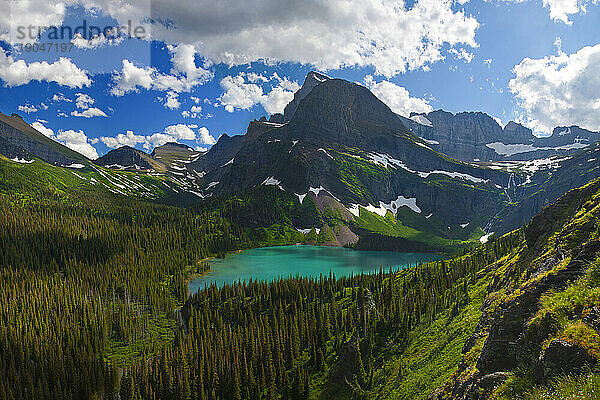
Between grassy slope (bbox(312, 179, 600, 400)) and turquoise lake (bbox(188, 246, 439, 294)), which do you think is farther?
turquoise lake (bbox(188, 246, 439, 294))

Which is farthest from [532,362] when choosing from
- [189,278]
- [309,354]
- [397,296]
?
[189,278]

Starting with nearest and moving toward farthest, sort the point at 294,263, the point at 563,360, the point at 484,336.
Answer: the point at 563,360, the point at 484,336, the point at 294,263

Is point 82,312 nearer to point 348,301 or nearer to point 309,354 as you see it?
point 309,354

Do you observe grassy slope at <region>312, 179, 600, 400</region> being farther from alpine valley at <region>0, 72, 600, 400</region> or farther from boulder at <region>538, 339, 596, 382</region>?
boulder at <region>538, 339, 596, 382</region>

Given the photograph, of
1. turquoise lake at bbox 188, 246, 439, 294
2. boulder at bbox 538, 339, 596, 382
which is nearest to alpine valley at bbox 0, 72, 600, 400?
boulder at bbox 538, 339, 596, 382

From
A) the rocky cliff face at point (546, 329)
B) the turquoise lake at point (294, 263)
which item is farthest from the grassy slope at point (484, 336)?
the turquoise lake at point (294, 263)

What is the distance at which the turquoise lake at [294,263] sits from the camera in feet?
417

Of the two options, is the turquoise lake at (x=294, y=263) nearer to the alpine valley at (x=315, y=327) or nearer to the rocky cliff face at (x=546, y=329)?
the alpine valley at (x=315, y=327)

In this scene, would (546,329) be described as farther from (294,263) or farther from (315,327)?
(294,263)

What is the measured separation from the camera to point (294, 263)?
497 ft

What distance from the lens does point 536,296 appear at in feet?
62.6

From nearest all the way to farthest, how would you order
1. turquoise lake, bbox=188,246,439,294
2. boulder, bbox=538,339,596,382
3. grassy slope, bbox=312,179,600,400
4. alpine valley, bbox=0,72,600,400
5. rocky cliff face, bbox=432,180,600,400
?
boulder, bbox=538,339,596,382, grassy slope, bbox=312,179,600,400, rocky cliff face, bbox=432,180,600,400, alpine valley, bbox=0,72,600,400, turquoise lake, bbox=188,246,439,294

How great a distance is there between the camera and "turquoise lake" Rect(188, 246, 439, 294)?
12719 centimetres

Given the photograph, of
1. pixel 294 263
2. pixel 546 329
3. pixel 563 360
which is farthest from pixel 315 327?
pixel 294 263
